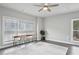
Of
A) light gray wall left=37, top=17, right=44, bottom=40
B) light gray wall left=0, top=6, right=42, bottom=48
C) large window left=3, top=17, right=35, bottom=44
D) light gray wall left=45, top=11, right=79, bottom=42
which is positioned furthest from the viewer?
light gray wall left=37, top=17, right=44, bottom=40

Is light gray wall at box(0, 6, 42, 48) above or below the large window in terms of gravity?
above

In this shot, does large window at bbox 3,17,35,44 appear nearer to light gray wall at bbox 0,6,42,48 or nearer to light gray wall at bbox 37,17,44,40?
light gray wall at bbox 0,6,42,48

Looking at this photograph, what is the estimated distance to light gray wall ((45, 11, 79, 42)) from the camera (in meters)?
5.20

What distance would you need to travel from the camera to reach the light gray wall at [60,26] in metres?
5.20

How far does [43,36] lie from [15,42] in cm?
261

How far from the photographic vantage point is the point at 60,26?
5.76 meters

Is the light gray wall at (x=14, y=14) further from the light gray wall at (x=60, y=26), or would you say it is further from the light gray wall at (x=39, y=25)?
the light gray wall at (x=60, y=26)

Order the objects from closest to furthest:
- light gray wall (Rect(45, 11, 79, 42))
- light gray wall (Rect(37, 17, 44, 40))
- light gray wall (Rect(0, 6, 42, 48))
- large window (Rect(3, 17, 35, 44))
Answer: light gray wall (Rect(0, 6, 42, 48))
large window (Rect(3, 17, 35, 44))
light gray wall (Rect(45, 11, 79, 42))
light gray wall (Rect(37, 17, 44, 40))

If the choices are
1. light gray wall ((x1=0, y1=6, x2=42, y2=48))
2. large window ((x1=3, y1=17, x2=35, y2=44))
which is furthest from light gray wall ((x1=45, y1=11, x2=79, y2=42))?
large window ((x1=3, y1=17, x2=35, y2=44))

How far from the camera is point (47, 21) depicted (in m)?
6.64

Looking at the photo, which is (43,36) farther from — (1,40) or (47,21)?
(1,40)
